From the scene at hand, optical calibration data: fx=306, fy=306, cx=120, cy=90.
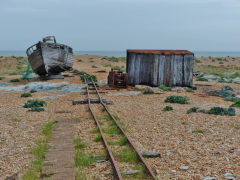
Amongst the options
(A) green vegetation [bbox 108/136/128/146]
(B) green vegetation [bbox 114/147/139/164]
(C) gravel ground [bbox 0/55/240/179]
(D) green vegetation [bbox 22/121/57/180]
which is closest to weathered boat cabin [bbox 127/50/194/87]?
(C) gravel ground [bbox 0/55/240/179]

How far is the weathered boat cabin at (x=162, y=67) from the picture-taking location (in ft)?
73.5

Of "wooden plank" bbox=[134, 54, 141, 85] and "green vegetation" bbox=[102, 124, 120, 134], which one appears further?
"wooden plank" bbox=[134, 54, 141, 85]

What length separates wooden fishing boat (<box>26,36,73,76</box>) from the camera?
28505 mm

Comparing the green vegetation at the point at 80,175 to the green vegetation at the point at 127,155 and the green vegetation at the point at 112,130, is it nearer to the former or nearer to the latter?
the green vegetation at the point at 127,155

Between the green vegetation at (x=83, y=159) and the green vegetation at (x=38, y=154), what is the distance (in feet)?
2.88

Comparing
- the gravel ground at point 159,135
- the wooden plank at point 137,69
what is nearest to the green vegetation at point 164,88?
the wooden plank at point 137,69

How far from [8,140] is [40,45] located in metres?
19.8

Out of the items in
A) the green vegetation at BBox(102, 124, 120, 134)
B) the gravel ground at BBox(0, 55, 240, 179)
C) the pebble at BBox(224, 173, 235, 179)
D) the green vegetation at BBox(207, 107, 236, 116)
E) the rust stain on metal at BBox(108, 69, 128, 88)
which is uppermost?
the rust stain on metal at BBox(108, 69, 128, 88)

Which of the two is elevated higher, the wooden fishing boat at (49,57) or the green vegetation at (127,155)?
the wooden fishing boat at (49,57)

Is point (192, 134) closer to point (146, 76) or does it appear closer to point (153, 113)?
point (153, 113)

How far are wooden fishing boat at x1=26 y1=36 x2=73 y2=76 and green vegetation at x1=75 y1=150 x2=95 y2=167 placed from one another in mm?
21809

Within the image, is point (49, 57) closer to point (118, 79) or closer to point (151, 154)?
point (118, 79)

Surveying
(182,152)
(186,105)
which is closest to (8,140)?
(182,152)

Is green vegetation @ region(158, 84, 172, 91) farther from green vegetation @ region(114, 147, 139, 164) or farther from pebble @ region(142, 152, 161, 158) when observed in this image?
pebble @ region(142, 152, 161, 158)
